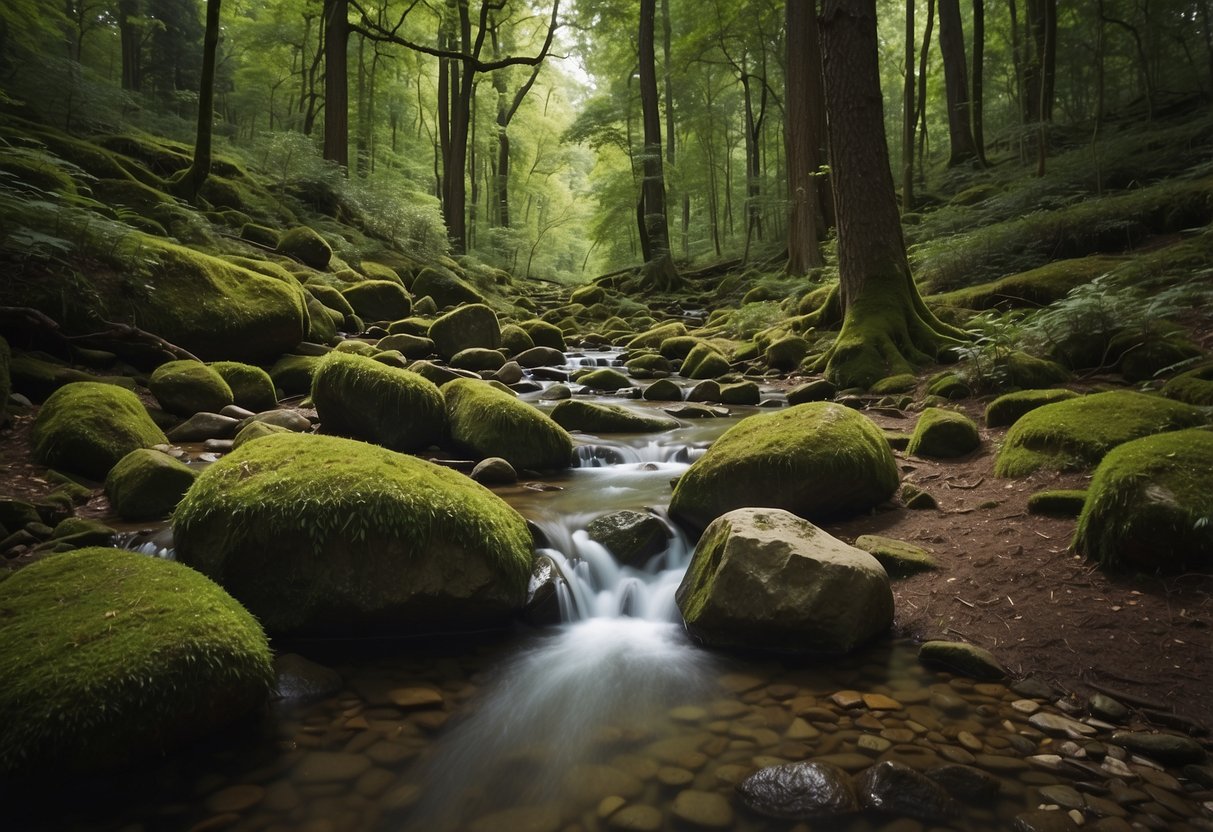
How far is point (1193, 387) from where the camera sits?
183 inches

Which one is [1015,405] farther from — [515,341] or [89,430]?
[515,341]

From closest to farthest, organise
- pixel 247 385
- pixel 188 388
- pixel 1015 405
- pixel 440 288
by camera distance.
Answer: pixel 1015 405 < pixel 188 388 < pixel 247 385 < pixel 440 288

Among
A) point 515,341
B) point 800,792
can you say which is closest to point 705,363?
point 515,341

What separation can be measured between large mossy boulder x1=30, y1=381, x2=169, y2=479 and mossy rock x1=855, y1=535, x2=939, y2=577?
18.9 feet

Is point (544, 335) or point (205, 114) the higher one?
point (205, 114)

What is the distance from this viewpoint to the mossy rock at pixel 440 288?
16500 millimetres

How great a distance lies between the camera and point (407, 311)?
14.2m

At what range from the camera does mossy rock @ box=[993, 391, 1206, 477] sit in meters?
4.00

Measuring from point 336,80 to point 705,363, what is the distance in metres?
13.9

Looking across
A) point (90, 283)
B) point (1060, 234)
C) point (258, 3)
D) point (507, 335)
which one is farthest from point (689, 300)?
point (258, 3)

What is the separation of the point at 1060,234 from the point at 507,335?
1005 cm

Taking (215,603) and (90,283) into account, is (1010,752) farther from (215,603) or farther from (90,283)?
(90,283)

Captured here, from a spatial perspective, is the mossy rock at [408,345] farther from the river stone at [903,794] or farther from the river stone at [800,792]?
the river stone at [903,794]

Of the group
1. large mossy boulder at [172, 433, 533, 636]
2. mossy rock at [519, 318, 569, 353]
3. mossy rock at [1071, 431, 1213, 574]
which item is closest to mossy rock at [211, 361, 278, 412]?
large mossy boulder at [172, 433, 533, 636]
